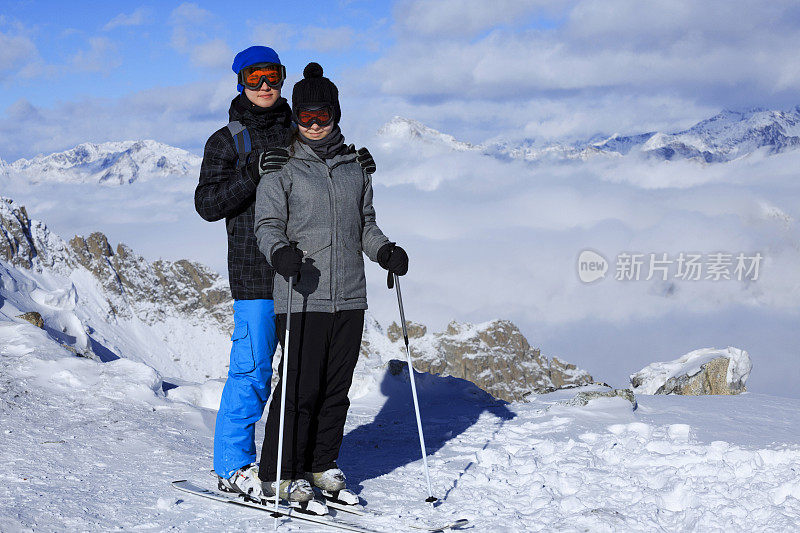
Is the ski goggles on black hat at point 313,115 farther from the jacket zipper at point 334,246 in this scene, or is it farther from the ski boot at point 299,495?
the ski boot at point 299,495

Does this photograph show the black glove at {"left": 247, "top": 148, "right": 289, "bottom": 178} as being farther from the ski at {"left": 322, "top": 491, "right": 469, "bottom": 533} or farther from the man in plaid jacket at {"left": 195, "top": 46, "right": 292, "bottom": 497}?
the ski at {"left": 322, "top": 491, "right": 469, "bottom": 533}

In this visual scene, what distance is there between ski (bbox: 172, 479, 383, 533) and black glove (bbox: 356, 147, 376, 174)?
247 cm

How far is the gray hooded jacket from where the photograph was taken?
4.98m

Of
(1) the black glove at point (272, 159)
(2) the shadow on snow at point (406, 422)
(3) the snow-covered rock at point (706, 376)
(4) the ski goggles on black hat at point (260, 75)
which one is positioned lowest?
(2) the shadow on snow at point (406, 422)

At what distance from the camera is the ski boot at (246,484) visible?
522 centimetres

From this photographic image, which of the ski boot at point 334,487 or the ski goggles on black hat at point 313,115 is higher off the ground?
the ski goggles on black hat at point 313,115

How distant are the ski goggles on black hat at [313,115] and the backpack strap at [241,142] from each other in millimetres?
455

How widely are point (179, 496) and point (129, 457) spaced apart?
1505 mm

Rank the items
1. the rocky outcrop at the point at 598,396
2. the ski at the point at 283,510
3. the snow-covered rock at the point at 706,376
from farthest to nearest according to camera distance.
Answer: the snow-covered rock at the point at 706,376
the rocky outcrop at the point at 598,396
the ski at the point at 283,510

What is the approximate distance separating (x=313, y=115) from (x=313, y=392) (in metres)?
1.95

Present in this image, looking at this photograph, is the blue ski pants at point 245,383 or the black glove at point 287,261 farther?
the blue ski pants at point 245,383

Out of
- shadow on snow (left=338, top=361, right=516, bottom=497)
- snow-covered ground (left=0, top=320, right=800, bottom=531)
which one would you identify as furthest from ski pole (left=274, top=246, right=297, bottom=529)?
shadow on snow (left=338, top=361, right=516, bottom=497)

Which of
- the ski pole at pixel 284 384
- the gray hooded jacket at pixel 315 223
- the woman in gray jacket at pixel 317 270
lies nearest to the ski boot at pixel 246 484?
the woman in gray jacket at pixel 317 270

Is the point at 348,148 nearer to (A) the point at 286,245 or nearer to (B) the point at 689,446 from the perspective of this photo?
(A) the point at 286,245
